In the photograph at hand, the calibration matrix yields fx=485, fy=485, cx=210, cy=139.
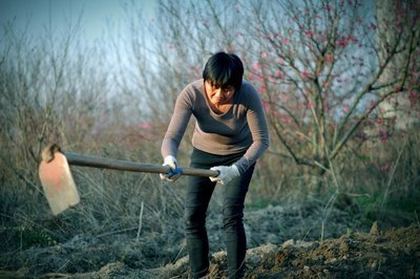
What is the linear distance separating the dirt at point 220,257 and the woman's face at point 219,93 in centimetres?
131

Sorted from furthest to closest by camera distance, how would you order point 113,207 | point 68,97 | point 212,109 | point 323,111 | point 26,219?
point 68,97
point 323,111
point 113,207
point 26,219
point 212,109

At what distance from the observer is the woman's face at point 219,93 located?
10.9ft

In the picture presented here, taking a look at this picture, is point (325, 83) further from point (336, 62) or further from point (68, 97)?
point (68, 97)

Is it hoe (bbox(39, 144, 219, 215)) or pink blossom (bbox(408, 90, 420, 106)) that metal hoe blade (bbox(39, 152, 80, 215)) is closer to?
hoe (bbox(39, 144, 219, 215))

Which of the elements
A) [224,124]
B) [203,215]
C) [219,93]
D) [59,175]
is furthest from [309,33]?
[59,175]

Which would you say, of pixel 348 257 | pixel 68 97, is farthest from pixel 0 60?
pixel 348 257

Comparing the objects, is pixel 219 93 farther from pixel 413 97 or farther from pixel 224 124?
pixel 413 97

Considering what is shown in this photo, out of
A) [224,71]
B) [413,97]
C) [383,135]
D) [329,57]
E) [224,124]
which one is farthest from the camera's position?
[383,135]

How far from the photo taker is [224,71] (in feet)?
10.6

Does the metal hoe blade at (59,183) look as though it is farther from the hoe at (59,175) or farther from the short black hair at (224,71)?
the short black hair at (224,71)

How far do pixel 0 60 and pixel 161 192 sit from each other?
118 inches

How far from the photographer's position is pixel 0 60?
6836 mm

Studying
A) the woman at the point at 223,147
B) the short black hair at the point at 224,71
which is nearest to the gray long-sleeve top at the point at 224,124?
the woman at the point at 223,147

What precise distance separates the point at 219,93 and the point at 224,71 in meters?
0.18
